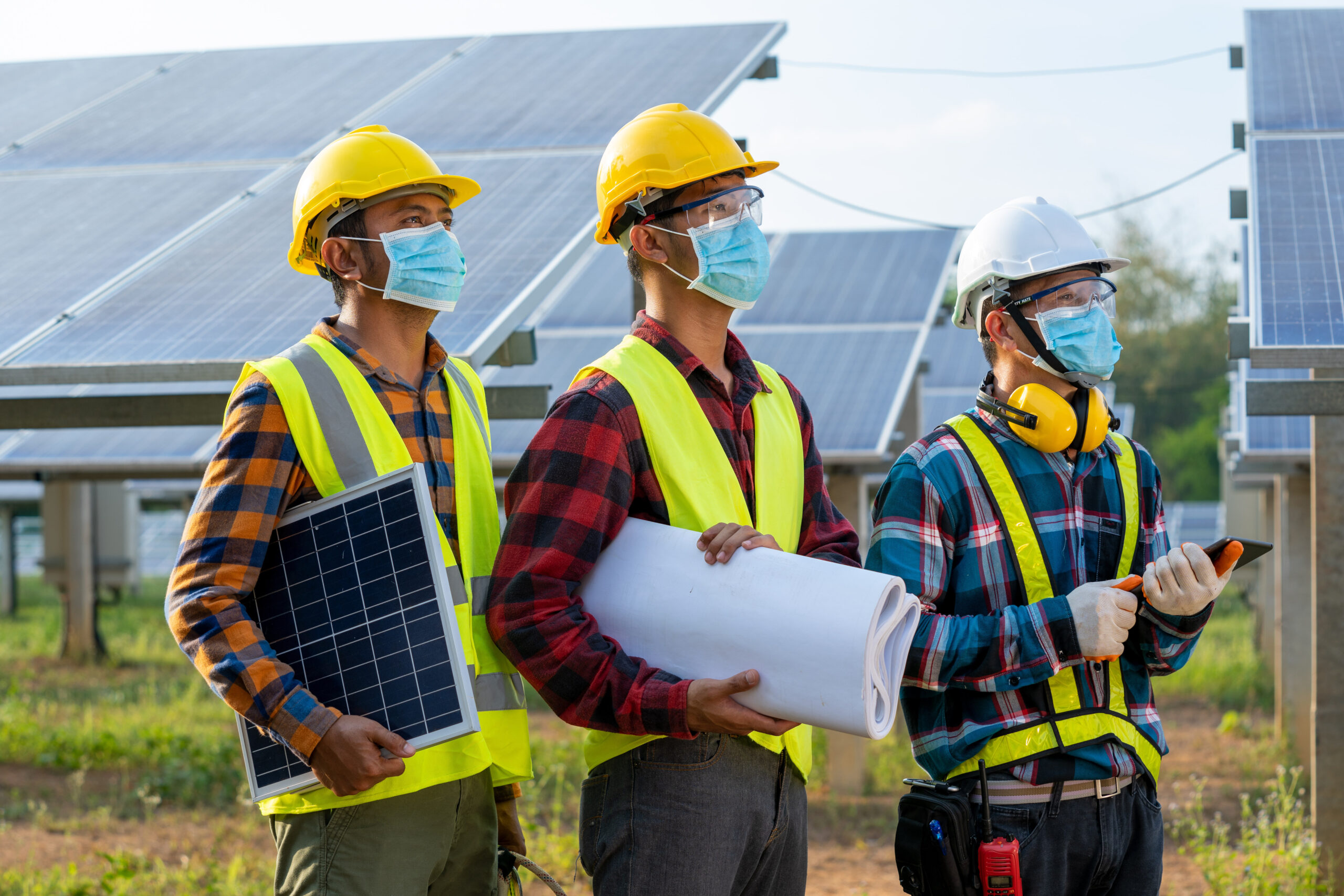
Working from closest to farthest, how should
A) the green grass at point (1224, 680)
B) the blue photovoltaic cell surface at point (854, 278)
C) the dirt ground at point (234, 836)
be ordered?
the dirt ground at point (234, 836)
the blue photovoltaic cell surface at point (854, 278)
the green grass at point (1224, 680)

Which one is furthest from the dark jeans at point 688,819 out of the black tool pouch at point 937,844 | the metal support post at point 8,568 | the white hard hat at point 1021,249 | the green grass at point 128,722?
the metal support post at point 8,568

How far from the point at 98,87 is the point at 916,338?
5.49 m

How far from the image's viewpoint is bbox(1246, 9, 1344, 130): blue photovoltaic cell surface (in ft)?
17.9

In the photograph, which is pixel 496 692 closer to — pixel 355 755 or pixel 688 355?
pixel 355 755

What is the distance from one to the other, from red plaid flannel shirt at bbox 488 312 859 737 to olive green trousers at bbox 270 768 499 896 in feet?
1.10

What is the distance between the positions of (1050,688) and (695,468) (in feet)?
3.04

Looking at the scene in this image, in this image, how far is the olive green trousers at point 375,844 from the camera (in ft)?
8.29

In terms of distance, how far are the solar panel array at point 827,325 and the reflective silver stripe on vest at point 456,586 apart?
14.4ft

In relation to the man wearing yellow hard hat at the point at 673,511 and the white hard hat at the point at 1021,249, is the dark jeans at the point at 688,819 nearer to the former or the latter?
the man wearing yellow hard hat at the point at 673,511

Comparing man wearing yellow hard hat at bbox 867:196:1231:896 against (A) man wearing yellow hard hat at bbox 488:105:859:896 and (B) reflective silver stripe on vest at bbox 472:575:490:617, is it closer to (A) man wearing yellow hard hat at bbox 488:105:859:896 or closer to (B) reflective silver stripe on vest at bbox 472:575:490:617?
(A) man wearing yellow hard hat at bbox 488:105:859:896

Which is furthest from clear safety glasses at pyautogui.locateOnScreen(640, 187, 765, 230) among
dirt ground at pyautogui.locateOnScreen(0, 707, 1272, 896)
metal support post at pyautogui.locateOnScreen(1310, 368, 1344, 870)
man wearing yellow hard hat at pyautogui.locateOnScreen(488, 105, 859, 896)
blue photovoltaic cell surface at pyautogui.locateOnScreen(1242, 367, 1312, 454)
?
blue photovoltaic cell surface at pyautogui.locateOnScreen(1242, 367, 1312, 454)

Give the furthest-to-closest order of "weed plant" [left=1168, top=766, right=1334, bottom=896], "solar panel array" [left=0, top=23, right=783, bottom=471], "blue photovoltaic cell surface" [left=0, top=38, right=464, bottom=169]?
"blue photovoltaic cell surface" [left=0, top=38, right=464, bottom=169] → "weed plant" [left=1168, top=766, right=1334, bottom=896] → "solar panel array" [left=0, top=23, right=783, bottom=471]

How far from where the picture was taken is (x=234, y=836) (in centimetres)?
721

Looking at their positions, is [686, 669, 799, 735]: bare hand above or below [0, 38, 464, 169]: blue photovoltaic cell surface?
below
